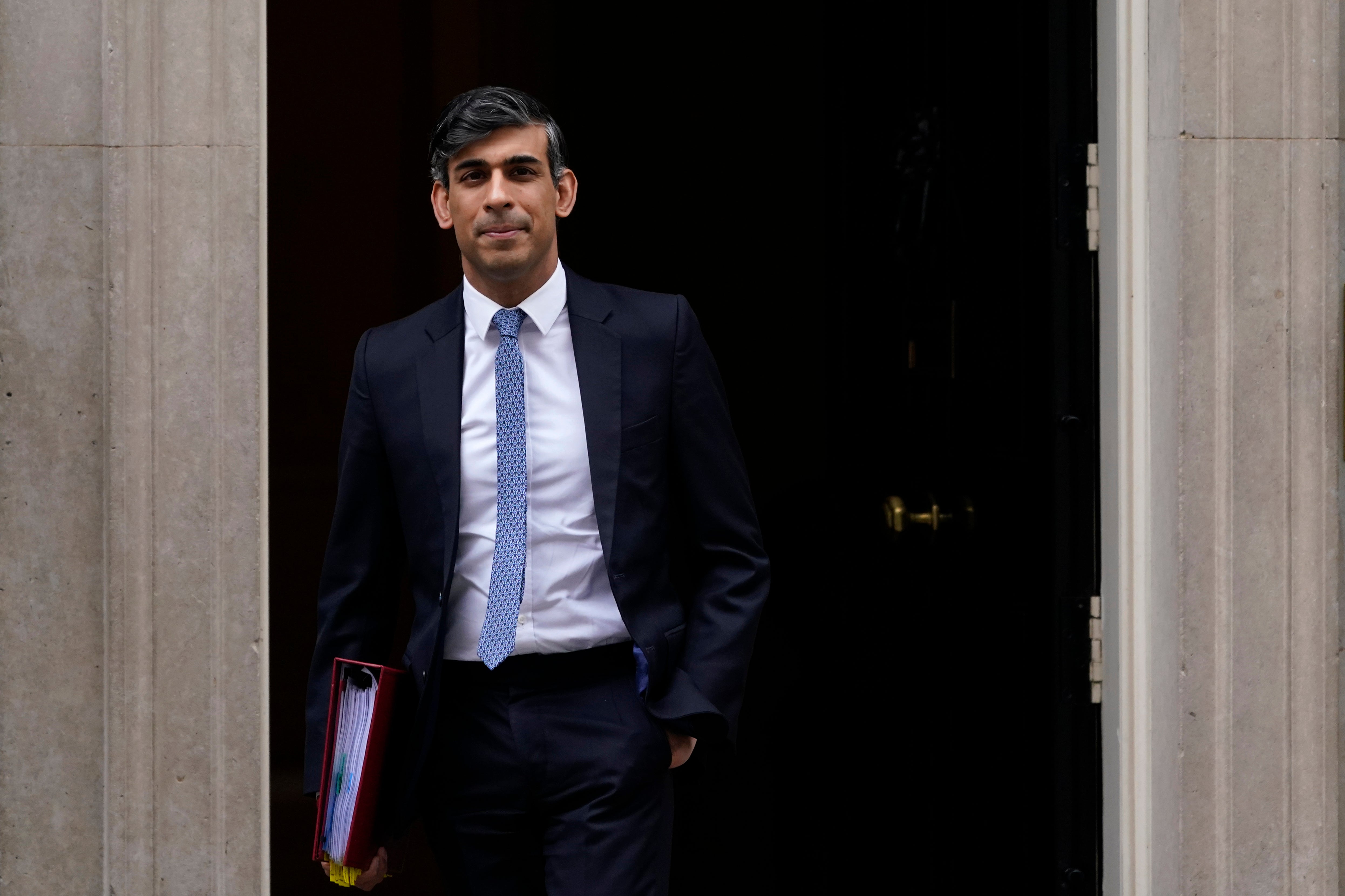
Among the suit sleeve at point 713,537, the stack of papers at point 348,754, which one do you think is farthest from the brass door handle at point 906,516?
the stack of papers at point 348,754

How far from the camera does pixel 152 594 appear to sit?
269 centimetres

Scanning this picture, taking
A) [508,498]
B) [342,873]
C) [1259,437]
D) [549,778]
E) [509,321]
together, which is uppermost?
[509,321]

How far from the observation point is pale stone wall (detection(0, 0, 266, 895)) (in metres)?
2.69

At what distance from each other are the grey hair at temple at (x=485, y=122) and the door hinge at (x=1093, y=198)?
4.11 feet

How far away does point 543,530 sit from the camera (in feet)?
7.40

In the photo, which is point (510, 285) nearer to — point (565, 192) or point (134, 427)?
point (565, 192)

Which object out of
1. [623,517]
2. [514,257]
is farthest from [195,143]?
[623,517]

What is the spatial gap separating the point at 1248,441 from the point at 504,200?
158 cm

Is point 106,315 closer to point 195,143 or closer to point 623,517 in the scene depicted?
point 195,143

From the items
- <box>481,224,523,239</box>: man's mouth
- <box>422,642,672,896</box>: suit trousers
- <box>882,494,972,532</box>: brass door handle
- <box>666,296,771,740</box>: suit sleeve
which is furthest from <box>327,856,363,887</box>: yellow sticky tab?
<box>882,494,972,532</box>: brass door handle

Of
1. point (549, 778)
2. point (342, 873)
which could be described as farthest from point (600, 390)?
point (342, 873)

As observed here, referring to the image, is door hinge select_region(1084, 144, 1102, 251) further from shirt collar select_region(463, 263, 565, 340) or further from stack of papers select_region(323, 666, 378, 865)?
stack of papers select_region(323, 666, 378, 865)

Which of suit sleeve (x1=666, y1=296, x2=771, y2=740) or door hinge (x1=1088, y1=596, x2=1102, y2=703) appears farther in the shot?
door hinge (x1=1088, y1=596, x2=1102, y2=703)

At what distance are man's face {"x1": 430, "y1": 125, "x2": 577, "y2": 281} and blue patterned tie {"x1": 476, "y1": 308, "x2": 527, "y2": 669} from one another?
116 mm
